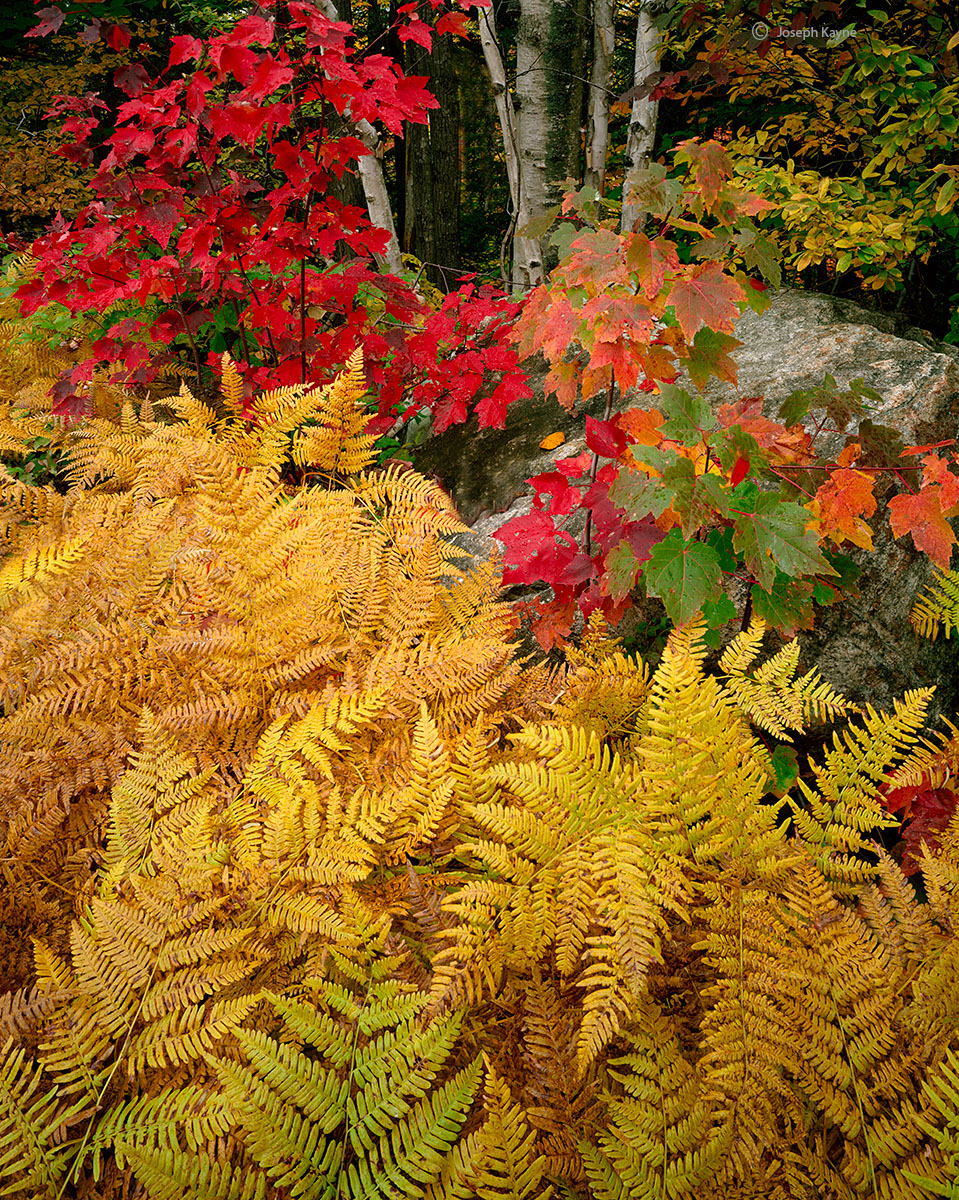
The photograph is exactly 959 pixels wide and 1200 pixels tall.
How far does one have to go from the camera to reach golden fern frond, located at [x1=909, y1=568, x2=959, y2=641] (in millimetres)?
2135

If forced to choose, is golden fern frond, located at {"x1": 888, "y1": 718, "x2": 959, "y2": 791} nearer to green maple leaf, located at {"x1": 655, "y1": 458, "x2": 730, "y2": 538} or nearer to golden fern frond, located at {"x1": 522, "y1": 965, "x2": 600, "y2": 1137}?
green maple leaf, located at {"x1": 655, "y1": 458, "x2": 730, "y2": 538}

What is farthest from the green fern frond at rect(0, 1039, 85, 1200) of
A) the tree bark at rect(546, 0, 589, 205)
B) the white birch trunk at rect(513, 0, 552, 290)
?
the tree bark at rect(546, 0, 589, 205)

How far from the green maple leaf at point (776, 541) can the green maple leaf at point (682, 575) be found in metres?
0.08

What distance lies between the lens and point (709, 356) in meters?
1.64

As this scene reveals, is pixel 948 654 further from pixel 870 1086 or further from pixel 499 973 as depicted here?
pixel 499 973

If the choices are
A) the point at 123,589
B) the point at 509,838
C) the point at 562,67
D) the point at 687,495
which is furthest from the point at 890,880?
the point at 562,67

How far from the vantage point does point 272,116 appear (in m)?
2.19

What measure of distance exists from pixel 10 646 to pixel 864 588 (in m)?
2.42

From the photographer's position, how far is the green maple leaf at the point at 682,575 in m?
1.41

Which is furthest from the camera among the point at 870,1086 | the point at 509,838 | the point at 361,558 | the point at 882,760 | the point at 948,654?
the point at 948,654

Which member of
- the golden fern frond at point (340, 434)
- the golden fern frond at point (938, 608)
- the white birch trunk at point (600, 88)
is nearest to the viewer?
the golden fern frond at point (340, 434)

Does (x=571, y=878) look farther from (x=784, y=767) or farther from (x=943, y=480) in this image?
(x=943, y=480)

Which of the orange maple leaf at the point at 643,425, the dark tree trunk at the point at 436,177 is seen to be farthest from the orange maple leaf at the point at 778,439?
the dark tree trunk at the point at 436,177

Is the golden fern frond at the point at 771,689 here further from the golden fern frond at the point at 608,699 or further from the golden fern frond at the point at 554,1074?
the golden fern frond at the point at 554,1074
